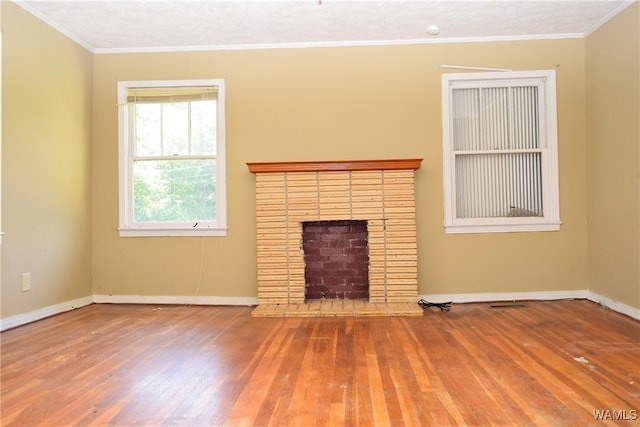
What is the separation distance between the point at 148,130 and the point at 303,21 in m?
2.00

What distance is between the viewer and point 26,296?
3316mm

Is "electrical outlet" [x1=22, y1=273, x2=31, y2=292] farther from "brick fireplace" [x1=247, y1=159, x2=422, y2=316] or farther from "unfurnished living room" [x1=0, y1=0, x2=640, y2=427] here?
"brick fireplace" [x1=247, y1=159, x2=422, y2=316]

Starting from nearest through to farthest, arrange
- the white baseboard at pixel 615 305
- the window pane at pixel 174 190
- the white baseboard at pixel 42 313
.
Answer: the white baseboard at pixel 42 313 → the white baseboard at pixel 615 305 → the window pane at pixel 174 190

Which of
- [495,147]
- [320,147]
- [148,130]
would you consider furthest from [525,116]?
[148,130]

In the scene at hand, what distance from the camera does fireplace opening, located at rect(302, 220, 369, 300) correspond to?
3.97 m

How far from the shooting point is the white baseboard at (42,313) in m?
3.13

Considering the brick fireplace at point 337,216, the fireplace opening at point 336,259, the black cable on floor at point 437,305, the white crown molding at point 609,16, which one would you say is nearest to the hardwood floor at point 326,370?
the black cable on floor at point 437,305

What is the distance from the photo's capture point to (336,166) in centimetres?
380

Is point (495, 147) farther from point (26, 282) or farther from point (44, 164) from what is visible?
point (26, 282)

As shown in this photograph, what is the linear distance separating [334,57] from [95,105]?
2.60 m

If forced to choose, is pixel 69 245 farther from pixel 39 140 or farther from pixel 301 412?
pixel 301 412

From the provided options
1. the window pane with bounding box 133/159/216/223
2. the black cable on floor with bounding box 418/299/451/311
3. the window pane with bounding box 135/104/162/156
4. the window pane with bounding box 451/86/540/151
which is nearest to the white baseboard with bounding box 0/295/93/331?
the window pane with bounding box 133/159/216/223

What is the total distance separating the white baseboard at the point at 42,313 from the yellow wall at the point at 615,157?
5.14 meters

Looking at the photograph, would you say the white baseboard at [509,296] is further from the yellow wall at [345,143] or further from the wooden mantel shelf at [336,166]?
the wooden mantel shelf at [336,166]
